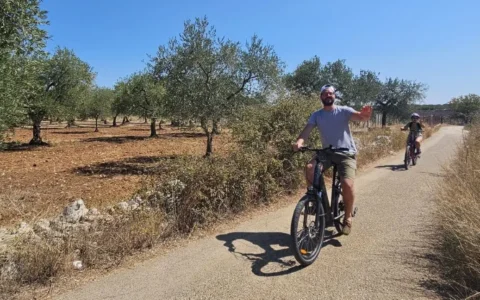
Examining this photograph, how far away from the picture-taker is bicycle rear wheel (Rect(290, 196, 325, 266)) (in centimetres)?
404

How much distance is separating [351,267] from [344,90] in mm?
37230

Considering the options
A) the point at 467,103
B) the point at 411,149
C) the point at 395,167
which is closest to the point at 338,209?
the point at 395,167

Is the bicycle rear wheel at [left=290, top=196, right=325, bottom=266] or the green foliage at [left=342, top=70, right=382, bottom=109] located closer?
the bicycle rear wheel at [left=290, top=196, right=325, bottom=266]

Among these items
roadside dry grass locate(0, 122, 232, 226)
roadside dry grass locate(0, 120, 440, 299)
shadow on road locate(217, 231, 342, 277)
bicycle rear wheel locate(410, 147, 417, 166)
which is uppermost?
bicycle rear wheel locate(410, 147, 417, 166)

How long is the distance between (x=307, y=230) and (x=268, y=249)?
73cm

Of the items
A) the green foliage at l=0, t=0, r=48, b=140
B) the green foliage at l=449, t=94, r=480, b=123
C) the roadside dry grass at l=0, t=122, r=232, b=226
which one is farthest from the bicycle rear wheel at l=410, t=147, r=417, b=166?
the green foliage at l=449, t=94, r=480, b=123

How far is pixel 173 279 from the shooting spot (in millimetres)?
3951

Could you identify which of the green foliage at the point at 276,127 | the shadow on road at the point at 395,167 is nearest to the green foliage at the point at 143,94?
the shadow on road at the point at 395,167

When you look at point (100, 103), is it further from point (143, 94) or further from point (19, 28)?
point (19, 28)

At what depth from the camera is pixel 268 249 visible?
4.74 meters

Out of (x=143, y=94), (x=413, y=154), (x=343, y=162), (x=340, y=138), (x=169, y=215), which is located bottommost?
(x=169, y=215)

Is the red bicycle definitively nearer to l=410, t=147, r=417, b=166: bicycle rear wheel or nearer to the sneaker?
l=410, t=147, r=417, b=166: bicycle rear wheel

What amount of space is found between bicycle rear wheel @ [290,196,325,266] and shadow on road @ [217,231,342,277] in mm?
192

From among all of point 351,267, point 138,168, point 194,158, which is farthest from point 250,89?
point 351,267
